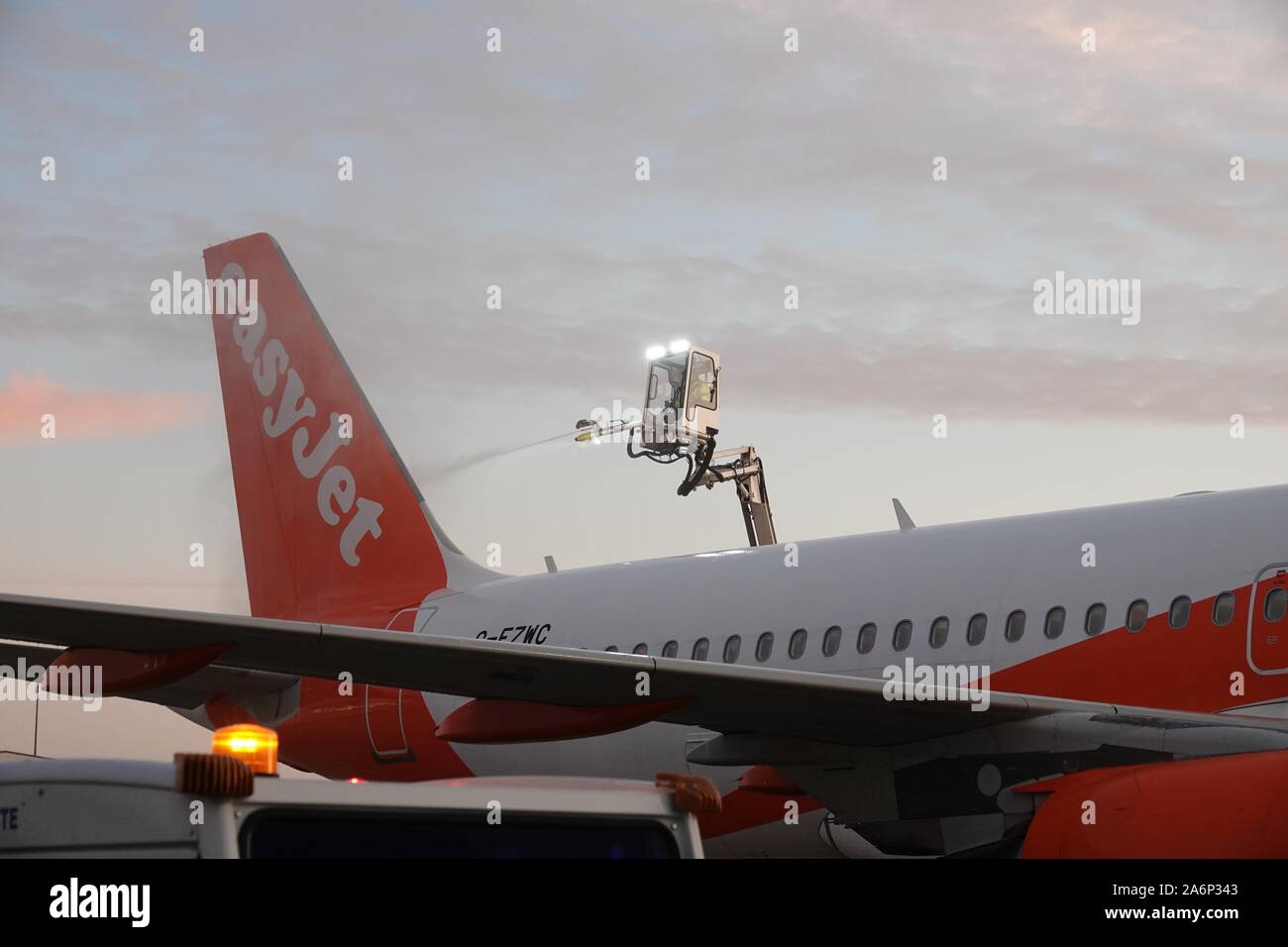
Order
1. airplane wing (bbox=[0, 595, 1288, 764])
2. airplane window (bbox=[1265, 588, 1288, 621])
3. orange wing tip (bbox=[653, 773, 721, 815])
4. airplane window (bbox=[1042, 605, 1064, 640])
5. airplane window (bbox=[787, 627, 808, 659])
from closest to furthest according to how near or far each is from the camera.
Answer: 1. orange wing tip (bbox=[653, 773, 721, 815])
2. airplane wing (bbox=[0, 595, 1288, 764])
3. airplane window (bbox=[1265, 588, 1288, 621])
4. airplane window (bbox=[1042, 605, 1064, 640])
5. airplane window (bbox=[787, 627, 808, 659])

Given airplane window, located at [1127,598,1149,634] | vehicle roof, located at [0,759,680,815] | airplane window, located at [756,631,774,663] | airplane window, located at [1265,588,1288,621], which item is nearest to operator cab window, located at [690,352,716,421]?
airplane window, located at [756,631,774,663]

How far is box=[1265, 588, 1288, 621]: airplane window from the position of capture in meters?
10.3

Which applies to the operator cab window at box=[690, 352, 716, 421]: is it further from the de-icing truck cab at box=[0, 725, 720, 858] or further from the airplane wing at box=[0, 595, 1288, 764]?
the de-icing truck cab at box=[0, 725, 720, 858]

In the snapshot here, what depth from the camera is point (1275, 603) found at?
1032cm

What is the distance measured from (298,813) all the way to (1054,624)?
Answer: 855cm

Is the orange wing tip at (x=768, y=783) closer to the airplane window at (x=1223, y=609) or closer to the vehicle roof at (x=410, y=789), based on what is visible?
the airplane window at (x=1223, y=609)

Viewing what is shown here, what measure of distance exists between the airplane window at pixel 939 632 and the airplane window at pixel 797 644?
1377 mm

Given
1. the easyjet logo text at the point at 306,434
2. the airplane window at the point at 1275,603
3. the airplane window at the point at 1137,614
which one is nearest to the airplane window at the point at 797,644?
the airplane window at the point at 1137,614

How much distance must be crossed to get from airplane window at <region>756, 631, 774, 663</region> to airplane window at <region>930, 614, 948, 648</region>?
175cm

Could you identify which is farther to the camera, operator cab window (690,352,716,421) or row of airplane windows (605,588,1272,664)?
operator cab window (690,352,716,421)

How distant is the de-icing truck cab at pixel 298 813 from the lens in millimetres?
3518

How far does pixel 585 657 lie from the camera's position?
31.2 ft

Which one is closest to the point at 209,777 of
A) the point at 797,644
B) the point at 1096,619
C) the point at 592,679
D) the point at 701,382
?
the point at 592,679
